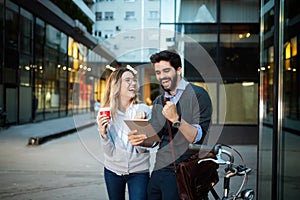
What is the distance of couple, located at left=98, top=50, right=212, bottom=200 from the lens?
7.54 feet

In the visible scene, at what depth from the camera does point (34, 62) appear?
68.3ft

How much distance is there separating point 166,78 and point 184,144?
0.42 m

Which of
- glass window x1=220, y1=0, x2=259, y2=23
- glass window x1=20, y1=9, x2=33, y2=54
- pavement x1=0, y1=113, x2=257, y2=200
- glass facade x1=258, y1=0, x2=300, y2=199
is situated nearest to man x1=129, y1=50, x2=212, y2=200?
pavement x1=0, y1=113, x2=257, y2=200

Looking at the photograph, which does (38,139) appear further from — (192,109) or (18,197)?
(192,109)

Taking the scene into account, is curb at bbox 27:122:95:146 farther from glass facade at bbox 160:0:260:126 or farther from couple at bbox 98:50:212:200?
couple at bbox 98:50:212:200

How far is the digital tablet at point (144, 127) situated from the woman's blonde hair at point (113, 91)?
0.40 meters

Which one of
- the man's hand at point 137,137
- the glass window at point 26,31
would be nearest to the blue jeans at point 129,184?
the man's hand at point 137,137

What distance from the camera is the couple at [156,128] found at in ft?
7.54

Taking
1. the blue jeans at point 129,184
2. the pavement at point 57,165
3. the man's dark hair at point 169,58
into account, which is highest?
the man's dark hair at point 169,58

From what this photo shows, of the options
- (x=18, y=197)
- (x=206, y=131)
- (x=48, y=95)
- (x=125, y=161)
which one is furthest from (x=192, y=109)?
(x=48, y=95)

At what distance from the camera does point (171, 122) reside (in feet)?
7.25

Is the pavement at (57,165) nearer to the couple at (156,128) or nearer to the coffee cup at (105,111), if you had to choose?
the couple at (156,128)

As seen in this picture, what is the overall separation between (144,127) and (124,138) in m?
0.42

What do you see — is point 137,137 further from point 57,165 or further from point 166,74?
point 57,165
